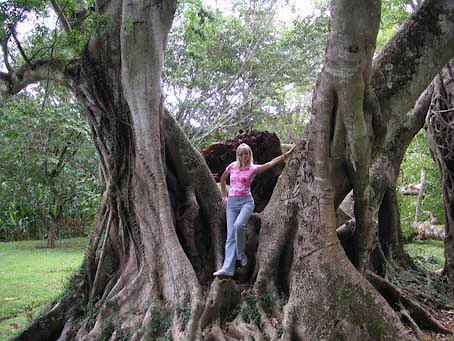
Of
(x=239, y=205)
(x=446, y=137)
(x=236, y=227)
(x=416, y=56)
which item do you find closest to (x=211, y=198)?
(x=239, y=205)

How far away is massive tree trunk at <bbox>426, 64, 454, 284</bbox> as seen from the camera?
22.7ft

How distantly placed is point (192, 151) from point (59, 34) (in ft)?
6.60

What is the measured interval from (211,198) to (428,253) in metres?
7.22

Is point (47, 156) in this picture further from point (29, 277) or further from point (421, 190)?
point (421, 190)

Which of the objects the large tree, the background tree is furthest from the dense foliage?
the large tree

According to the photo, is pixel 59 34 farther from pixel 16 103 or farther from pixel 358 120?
pixel 16 103

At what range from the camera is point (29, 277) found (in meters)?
10.1

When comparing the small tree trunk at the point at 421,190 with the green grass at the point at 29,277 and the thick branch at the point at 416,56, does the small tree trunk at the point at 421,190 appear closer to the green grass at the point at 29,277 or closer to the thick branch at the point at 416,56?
the thick branch at the point at 416,56

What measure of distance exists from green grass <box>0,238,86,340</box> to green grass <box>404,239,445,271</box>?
6329 millimetres

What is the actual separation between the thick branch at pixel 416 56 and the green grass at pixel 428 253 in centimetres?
416

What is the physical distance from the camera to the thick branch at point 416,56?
503 cm

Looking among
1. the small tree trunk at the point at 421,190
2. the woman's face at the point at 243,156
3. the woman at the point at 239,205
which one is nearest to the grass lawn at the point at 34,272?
the small tree trunk at the point at 421,190

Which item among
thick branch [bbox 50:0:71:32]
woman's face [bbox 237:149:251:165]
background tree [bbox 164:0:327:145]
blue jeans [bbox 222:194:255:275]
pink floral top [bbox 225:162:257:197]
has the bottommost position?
blue jeans [bbox 222:194:255:275]

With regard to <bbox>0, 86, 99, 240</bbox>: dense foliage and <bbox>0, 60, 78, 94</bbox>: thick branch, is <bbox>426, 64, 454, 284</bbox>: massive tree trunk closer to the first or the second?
<bbox>0, 60, 78, 94</bbox>: thick branch
